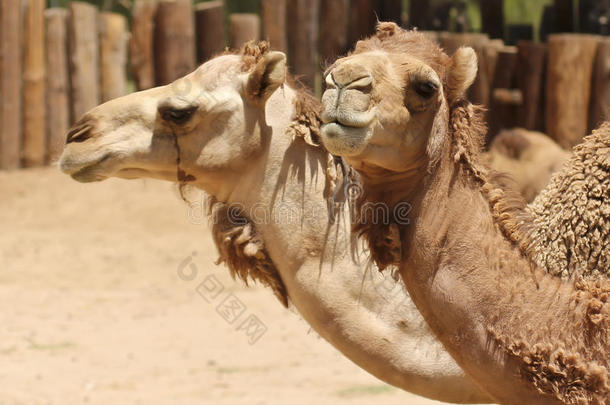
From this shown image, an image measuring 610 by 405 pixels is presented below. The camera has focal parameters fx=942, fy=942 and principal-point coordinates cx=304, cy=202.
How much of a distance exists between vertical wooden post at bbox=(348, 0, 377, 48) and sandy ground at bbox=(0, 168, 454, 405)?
2770 millimetres

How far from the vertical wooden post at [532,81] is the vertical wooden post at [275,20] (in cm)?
262

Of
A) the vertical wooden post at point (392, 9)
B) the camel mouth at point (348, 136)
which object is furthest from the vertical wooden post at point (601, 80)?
the camel mouth at point (348, 136)

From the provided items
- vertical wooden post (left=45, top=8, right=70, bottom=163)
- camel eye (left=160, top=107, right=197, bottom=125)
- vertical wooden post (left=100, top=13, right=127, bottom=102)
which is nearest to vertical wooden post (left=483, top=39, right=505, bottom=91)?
vertical wooden post (left=100, top=13, right=127, bottom=102)

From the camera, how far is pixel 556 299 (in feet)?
9.55

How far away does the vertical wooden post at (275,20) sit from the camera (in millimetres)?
10570

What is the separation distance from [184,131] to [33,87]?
7786 mm

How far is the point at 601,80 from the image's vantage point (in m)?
9.61

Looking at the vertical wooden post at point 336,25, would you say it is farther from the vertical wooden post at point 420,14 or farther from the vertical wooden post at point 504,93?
the vertical wooden post at point 504,93

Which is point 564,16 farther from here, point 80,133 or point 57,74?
point 80,133

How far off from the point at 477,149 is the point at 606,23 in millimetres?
8113

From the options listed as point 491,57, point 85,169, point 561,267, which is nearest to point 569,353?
point 561,267

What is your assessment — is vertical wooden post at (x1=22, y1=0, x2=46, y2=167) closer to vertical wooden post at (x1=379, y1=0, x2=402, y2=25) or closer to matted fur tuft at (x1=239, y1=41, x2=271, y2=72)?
vertical wooden post at (x1=379, y1=0, x2=402, y2=25)

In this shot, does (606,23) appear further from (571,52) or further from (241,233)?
(241,233)

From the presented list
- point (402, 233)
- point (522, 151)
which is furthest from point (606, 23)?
point (402, 233)
